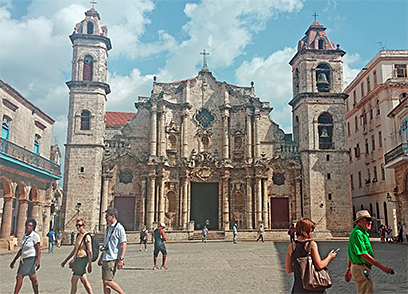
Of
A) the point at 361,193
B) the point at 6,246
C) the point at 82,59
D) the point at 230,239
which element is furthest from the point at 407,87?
the point at 6,246

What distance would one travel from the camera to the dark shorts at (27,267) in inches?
314

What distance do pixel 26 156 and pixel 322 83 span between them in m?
23.5

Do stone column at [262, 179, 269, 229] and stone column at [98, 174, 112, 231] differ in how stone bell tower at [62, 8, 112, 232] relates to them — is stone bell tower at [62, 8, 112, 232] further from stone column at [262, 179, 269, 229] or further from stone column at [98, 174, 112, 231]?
stone column at [262, 179, 269, 229]

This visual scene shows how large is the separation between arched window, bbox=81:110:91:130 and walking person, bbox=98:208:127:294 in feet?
79.9

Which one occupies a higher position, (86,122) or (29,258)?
(86,122)

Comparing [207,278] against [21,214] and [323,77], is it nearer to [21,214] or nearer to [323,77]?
[21,214]

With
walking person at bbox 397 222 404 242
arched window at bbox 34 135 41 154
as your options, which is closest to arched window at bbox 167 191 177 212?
arched window at bbox 34 135 41 154

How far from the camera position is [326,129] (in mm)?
33281

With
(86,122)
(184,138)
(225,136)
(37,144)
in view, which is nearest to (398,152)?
(225,136)

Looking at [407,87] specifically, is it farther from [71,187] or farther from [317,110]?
[71,187]

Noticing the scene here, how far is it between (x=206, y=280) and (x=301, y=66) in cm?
2646

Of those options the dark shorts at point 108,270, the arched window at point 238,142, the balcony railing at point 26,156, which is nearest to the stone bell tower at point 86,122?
the balcony railing at point 26,156

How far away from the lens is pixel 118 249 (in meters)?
7.54

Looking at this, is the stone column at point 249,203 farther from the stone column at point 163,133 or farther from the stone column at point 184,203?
the stone column at point 163,133
